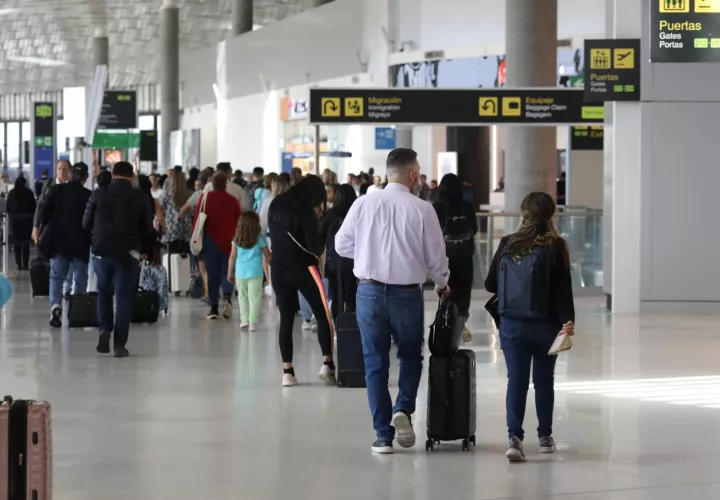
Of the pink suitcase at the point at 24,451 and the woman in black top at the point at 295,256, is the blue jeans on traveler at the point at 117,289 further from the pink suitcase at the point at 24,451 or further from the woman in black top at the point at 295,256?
the pink suitcase at the point at 24,451

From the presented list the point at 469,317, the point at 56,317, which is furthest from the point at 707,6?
the point at 56,317

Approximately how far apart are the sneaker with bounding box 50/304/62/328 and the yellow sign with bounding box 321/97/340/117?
6177mm

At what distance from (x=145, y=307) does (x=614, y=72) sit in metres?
6.10

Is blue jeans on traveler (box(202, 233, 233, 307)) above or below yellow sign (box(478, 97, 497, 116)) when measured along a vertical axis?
below

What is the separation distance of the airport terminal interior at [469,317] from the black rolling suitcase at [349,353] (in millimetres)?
129

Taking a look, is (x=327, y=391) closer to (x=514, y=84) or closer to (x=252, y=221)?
(x=252, y=221)

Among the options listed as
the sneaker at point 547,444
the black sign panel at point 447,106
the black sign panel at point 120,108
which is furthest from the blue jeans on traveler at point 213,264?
the black sign panel at point 120,108

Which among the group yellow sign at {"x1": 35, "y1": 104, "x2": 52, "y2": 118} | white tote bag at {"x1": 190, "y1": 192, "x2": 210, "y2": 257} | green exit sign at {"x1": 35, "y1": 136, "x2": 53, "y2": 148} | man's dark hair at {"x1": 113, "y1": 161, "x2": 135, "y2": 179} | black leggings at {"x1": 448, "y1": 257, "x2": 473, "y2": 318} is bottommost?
black leggings at {"x1": 448, "y1": 257, "x2": 473, "y2": 318}

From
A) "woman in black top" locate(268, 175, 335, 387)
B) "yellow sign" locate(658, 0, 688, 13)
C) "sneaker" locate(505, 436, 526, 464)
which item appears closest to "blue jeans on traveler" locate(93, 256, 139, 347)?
"woman in black top" locate(268, 175, 335, 387)

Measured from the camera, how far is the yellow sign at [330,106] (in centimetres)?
2012

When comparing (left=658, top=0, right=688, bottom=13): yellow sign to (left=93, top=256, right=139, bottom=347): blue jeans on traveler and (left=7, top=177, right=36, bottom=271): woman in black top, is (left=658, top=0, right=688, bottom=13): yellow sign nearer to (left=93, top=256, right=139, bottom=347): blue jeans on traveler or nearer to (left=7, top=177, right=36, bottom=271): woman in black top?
(left=93, top=256, right=139, bottom=347): blue jeans on traveler

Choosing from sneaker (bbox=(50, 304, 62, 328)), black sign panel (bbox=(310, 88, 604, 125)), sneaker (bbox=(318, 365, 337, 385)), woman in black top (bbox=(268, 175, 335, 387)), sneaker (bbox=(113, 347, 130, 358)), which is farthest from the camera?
black sign panel (bbox=(310, 88, 604, 125))

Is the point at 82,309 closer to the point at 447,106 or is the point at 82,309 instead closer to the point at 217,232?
the point at 217,232

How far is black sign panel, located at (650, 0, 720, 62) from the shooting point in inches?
604
